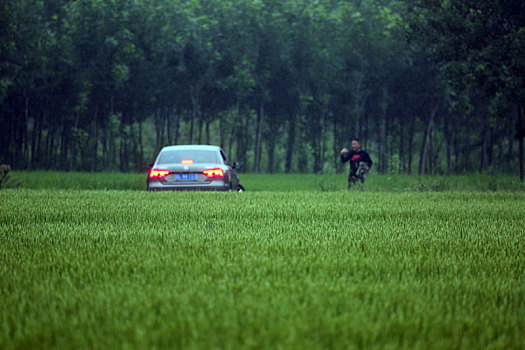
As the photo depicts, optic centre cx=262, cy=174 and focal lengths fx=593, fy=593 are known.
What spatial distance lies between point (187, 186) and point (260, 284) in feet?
34.8

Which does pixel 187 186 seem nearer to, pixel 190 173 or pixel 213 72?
pixel 190 173

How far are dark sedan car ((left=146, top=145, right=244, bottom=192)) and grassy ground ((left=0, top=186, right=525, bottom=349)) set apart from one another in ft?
19.6

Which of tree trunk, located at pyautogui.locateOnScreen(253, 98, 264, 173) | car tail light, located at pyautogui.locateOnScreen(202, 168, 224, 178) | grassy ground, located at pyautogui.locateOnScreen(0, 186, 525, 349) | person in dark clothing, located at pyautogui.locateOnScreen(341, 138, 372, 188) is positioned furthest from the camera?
tree trunk, located at pyautogui.locateOnScreen(253, 98, 264, 173)

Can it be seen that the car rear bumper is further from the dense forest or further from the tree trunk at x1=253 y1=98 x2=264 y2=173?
the tree trunk at x1=253 y1=98 x2=264 y2=173

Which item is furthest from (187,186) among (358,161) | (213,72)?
(213,72)

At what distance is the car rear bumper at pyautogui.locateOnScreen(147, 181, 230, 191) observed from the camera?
47.1 ft

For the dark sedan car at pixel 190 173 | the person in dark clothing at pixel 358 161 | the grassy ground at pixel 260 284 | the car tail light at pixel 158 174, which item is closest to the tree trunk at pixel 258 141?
the person in dark clothing at pixel 358 161

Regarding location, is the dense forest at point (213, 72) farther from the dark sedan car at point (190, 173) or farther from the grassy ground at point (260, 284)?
the grassy ground at point (260, 284)

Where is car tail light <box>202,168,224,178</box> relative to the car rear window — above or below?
below

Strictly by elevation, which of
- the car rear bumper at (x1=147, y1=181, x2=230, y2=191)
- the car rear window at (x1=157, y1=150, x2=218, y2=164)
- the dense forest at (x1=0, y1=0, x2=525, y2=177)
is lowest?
the car rear bumper at (x1=147, y1=181, x2=230, y2=191)

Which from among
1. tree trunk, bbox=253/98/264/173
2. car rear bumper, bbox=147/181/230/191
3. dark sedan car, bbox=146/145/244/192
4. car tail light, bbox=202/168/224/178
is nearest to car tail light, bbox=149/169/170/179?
dark sedan car, bbox=146/145/244/192

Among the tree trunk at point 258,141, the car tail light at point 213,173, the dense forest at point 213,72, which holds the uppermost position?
the dense forest at point 213,72

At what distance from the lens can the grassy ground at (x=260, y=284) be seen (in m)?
2.90

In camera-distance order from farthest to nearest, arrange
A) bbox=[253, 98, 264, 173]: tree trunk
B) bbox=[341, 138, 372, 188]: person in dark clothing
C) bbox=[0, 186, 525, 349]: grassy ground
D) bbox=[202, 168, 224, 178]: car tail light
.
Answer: bbox=[253, 98, 264, 173]: tree trunk < bbox=[341, 138, 372, 188]: person in dark clothing < bbox=[202, 168, 224, 178]: car tail light < bbox=[0, 186, 525, 349]: grassy ground
